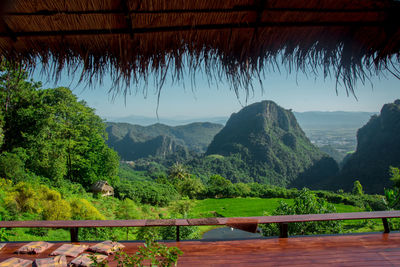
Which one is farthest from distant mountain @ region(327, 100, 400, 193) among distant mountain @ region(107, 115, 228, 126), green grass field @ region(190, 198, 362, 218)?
distant mountain @ region(107, 115, 228, 126)

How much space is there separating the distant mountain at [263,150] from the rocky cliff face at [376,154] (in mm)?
13031

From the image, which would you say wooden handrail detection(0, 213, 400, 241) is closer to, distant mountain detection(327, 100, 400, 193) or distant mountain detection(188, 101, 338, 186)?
distant mountain detection(327, 100, 400, 193)

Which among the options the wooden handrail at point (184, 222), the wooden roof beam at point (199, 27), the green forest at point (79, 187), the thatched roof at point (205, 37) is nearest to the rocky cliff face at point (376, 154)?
the green forest at point (79, 187)

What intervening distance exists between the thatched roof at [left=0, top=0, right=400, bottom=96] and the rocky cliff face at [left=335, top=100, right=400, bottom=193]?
46.3m

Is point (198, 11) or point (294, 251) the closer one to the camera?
point (198, 11)

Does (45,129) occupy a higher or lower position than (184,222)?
higher

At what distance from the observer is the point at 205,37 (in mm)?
1200

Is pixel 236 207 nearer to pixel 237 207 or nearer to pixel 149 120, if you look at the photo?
pixel 237 207

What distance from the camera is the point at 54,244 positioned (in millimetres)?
2486

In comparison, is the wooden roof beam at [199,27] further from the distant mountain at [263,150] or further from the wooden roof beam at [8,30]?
the distant mountain at [263,150]

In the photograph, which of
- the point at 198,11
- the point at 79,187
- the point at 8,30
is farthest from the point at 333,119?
the point at 8,30

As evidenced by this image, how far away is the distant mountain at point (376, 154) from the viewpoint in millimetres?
40812

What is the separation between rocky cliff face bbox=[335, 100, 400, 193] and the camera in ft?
134

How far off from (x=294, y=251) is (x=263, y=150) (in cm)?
6322
